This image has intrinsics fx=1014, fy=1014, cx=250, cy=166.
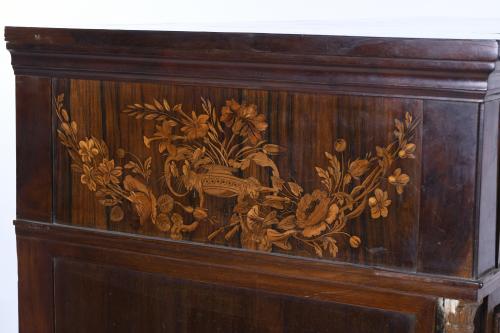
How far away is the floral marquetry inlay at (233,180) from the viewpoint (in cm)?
142

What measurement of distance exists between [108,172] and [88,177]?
0.04m

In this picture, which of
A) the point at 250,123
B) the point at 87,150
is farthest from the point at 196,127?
the point at 87,150

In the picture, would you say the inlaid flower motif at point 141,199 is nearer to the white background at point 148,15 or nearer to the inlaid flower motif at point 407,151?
the inlaid flower motif at point 407,151

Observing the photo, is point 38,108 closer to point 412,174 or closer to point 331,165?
point 331,165

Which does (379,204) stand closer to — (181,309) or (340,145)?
(340,145)

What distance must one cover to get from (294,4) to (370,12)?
0.19m

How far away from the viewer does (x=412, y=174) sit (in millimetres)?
1389

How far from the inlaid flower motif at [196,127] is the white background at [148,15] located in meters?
0.78

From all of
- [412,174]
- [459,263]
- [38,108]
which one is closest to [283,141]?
[412,174]

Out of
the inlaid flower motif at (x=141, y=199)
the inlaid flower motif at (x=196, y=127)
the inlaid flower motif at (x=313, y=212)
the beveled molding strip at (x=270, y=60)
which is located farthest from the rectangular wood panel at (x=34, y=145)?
the inlaid flower motif at (x=313, y=212)

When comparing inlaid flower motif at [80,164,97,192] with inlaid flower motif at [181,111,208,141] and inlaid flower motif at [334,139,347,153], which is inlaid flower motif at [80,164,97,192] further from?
inlaid flower motif at [334,139,347,153]

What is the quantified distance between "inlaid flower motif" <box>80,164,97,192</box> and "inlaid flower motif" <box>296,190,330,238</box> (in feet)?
1.20

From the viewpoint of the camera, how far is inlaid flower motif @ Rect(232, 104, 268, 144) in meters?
1.48

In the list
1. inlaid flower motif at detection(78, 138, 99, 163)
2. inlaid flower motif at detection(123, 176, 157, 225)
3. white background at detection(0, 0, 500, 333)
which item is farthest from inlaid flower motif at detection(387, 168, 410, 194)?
white background at detection(0, 0, 500, 333)
